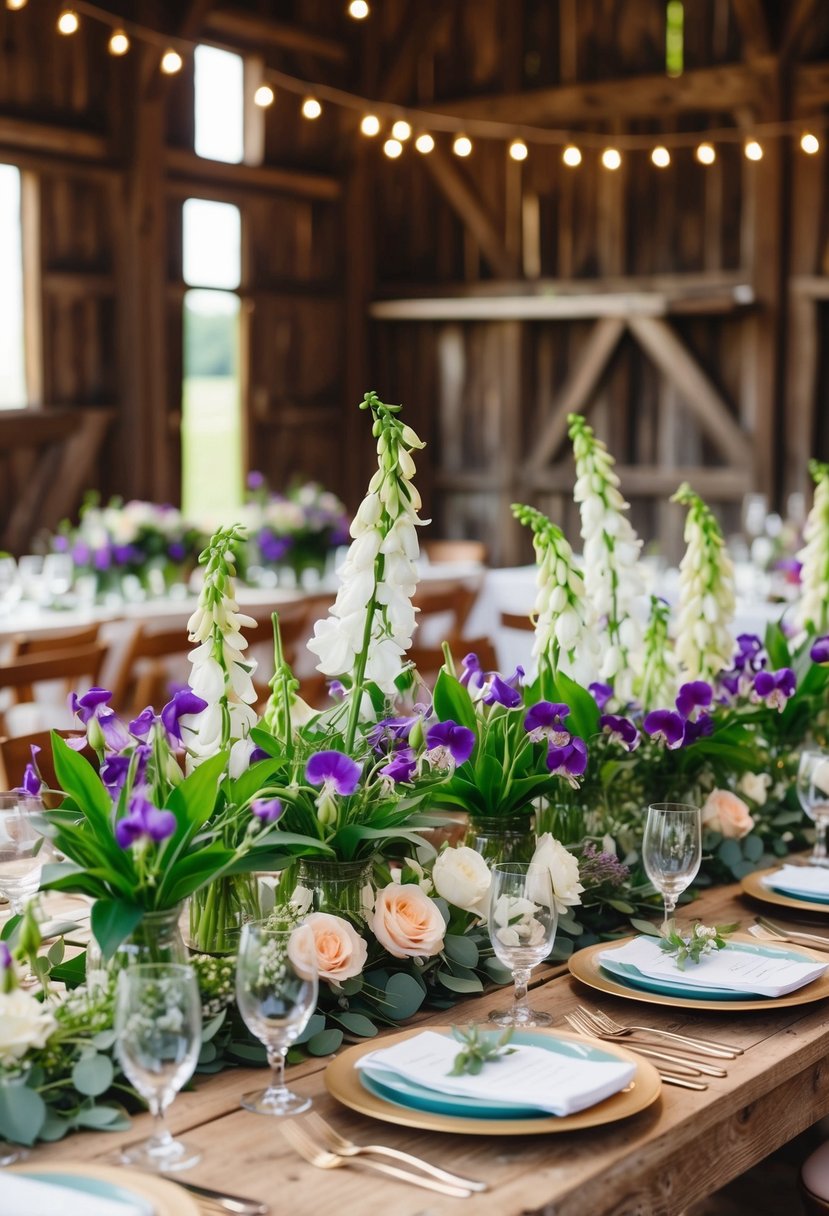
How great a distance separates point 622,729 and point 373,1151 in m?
0.95

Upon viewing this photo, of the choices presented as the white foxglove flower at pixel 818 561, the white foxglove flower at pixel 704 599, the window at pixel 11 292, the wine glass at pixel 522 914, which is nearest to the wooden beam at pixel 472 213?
the window at pixel 11 292

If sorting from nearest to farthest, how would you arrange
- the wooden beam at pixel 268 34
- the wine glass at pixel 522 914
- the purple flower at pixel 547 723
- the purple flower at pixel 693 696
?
the wine glass at pixel 522 914 < the purple flower at pixel 547 723 < the purple flower at pixel 693 696 < the wooden beam at pixel 268 34

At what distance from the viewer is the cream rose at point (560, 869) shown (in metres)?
1.96

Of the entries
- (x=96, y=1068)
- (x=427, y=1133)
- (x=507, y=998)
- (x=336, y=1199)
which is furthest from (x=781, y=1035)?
(x=96, y=1068)

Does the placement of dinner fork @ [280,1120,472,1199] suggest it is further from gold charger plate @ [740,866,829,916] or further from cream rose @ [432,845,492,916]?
gold charger plate @ [740,866,829,916]

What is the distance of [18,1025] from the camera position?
1.46 m

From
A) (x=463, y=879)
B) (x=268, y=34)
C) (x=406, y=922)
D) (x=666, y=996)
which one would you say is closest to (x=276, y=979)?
(x=406, y=922)

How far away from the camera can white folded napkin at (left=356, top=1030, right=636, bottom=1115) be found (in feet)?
4.90

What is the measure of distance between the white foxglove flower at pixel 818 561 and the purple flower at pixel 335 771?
1.50m

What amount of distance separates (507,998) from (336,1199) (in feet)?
1.84

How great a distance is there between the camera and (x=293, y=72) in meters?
9.53

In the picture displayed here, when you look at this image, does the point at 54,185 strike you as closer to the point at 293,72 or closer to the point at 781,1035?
Result: the point at 293,72

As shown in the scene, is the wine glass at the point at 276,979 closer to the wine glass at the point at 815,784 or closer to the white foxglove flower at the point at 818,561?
the wine glass at the point at 815,784

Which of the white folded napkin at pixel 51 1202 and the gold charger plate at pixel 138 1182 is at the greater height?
the white folded napkin at pixel 51 1202
